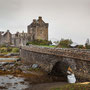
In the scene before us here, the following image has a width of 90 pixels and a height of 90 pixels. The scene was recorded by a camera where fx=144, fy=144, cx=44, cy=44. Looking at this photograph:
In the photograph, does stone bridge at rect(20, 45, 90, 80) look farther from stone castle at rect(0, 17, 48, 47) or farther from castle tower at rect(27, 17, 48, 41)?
stone castle at rect(0, 17, 48, 47)

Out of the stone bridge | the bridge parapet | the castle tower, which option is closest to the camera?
the bridge parapet

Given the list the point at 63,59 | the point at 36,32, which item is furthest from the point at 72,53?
the point at 36,32

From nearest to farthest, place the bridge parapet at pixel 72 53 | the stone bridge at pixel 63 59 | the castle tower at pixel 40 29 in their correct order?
1. the bridge parapet at pixel 72 53
2. the stone bridge at pixel 63 59
3. the castle tower at pixel 40 29

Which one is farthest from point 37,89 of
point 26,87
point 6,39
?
point 6,39

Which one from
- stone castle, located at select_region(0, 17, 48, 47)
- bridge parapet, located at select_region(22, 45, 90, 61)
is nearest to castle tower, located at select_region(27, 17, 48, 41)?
stone castle, located at select_region(0, 17, 48, 47)

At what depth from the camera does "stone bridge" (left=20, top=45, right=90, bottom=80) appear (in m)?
17.0

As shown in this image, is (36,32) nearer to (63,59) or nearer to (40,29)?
(40,29)

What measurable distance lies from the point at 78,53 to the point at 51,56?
7204 millimetres

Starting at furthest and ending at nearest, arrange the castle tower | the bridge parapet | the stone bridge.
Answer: the castle tower < the stone bridge < the bridge parapet

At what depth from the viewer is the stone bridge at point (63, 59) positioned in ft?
55.8

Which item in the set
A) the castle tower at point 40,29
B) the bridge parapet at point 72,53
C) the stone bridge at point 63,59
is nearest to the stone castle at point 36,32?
the castle tower at point 40,29

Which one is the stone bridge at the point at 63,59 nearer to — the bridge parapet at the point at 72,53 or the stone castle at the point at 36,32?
the bridge parapet at the point at 72,53

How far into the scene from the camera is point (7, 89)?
17469 mm

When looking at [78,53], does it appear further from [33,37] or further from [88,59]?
[33,37]
